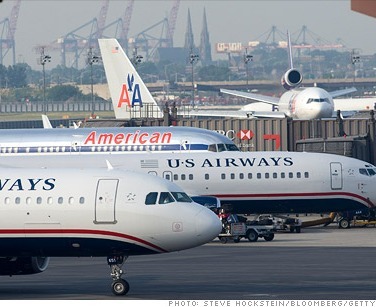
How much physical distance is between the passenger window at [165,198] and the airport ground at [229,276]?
262cm

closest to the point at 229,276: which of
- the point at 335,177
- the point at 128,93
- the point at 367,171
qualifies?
the point at 335,177

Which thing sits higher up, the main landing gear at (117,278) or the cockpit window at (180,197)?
the cockpit window at (180,197)

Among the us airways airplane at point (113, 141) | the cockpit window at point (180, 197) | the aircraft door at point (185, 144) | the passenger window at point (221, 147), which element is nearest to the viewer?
the cockpit window at point (180, 197)

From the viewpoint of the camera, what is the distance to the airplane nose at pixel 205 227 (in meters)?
34.6

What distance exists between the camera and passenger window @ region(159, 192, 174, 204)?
3523cm

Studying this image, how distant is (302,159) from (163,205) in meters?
26.3

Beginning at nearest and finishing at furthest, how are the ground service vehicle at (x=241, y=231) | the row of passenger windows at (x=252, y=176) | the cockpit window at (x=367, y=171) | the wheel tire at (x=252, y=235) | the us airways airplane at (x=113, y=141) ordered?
the ground service vehicle at (x=241, y=231), the wheel tire at (x=252, y=235), the row of passenger windows at (x=252, y=176), the cockpit window at (x=367, y=171), the us airways airplane at (x=113, y=141)

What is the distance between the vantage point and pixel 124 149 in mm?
67938

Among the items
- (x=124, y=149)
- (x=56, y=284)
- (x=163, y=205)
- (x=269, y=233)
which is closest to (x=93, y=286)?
(x=56, y=284)

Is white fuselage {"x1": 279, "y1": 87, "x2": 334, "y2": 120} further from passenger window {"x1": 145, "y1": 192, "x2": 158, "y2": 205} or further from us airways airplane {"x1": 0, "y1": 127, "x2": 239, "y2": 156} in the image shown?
passenger window {"x1": 145, "y1": 192, "x2": 158, "y2": 205}

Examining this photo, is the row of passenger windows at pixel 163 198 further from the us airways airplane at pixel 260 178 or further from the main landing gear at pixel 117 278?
the us airways airplane at pixel 260 178

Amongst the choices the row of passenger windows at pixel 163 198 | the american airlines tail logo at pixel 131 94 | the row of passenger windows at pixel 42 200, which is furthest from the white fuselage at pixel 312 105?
the row of passenger windows at pixel 42 200

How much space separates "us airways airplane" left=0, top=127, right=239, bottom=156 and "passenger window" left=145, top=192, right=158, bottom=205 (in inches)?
1240

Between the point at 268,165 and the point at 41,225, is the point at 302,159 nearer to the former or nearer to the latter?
the point at 268,165
